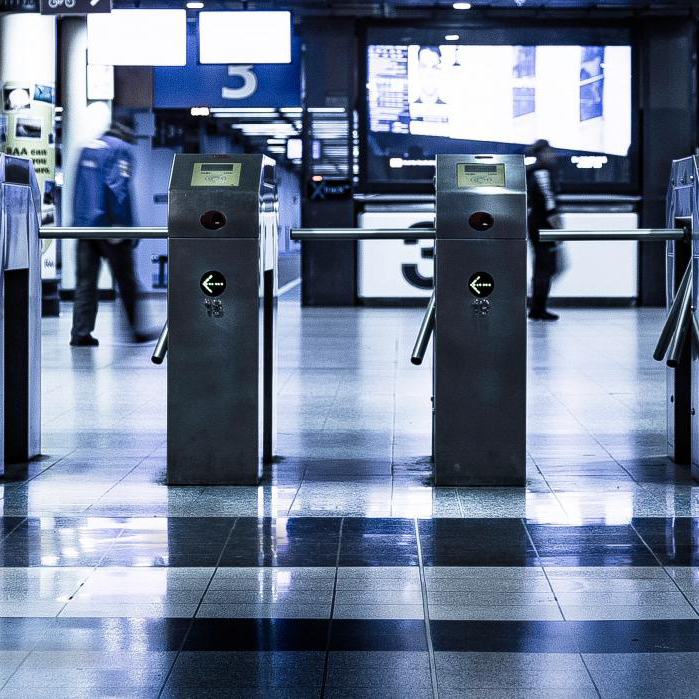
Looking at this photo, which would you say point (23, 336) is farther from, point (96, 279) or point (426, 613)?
point (96, 279)

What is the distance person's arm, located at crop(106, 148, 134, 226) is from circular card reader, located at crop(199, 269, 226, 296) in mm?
5337

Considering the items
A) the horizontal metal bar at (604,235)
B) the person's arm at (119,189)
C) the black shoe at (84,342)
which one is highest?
the person's arm at (119,189)

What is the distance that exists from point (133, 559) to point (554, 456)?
2.45m

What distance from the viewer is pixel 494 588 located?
12.2 ft

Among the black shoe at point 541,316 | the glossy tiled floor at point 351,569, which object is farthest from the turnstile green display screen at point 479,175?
the black shoe at point 541,316

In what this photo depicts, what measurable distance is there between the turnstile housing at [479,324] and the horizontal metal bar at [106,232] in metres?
1.19

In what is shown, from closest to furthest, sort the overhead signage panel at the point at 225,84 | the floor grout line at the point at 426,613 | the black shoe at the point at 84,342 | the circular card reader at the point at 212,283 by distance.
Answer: the floor grout line at the point at 426,613
the circular card reader at the point at 212,283
the black shoe at the point at 84,342
the overhead signage panel at the point at 225,84

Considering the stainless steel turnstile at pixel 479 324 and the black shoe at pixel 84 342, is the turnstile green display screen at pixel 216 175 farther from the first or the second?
the black shoe at pixel 84 342

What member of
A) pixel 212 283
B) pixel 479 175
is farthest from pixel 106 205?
pixel 479 175

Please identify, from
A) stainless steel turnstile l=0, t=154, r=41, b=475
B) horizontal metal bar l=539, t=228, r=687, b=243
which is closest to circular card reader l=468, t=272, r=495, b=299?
horizontal metal bar l=539, t=228, r=687, b=243

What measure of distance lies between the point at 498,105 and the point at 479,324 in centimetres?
1139

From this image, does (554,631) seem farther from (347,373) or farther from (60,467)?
(347,373)

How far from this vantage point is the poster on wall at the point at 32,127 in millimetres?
14430

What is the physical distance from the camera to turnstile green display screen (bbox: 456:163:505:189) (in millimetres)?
5117
